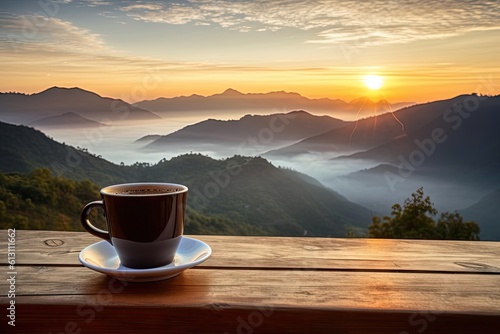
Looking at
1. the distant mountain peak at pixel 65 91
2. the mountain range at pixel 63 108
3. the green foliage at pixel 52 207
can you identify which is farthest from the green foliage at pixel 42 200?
the distant mountain peak at pixel 65 91

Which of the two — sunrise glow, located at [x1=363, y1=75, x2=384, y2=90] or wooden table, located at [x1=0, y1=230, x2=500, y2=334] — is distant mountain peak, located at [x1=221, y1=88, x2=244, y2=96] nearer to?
sunrise glow, located at [x1=363, y1=75, x2=384, y2=90]

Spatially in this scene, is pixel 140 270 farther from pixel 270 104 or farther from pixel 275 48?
pixel 270 104

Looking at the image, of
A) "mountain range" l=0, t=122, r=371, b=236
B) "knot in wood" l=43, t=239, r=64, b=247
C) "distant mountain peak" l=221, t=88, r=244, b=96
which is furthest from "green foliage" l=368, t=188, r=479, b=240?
"knot in wood" l=43, t=239, r=64, b=247

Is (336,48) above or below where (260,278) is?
above

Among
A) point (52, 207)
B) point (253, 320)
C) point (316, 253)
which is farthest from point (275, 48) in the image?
point (253, 320)

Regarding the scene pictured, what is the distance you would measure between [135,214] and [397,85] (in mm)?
2384

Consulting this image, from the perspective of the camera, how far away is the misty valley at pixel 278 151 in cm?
300

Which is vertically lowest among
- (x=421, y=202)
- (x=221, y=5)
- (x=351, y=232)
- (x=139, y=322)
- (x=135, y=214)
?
(x=351, y=232)

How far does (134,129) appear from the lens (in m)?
3.01

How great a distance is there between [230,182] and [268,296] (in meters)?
2.65

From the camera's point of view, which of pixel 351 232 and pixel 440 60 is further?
pixel 351 232

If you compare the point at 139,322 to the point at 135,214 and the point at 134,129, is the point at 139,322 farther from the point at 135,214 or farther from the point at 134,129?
the point at 134,129

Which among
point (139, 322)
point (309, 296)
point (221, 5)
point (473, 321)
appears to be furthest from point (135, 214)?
point (221, 5)

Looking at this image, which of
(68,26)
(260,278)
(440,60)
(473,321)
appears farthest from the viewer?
(68,26)
